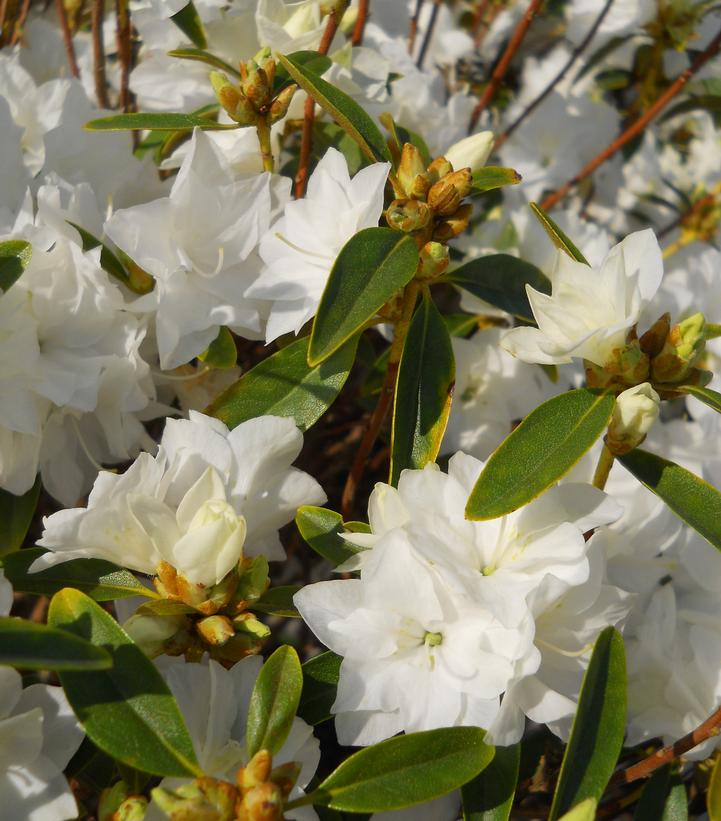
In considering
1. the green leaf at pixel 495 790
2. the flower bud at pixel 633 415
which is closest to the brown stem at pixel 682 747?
the green leaf at pixel 495 790

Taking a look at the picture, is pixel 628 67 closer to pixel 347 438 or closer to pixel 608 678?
pixel 347 438

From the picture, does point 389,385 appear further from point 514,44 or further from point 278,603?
point 514,44

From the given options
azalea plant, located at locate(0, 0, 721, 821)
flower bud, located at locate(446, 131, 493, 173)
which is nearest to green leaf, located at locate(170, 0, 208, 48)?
azalea plant, located at locate(0, 0, 721, 821)

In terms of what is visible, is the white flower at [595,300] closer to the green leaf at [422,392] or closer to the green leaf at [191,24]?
the green leaf at [422,392]

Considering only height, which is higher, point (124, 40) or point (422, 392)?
point (124, 40)

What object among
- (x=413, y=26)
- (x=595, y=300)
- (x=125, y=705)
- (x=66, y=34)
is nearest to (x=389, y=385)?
(x=595, y=300)

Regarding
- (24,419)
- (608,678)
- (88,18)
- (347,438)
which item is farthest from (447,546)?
(88,18)
